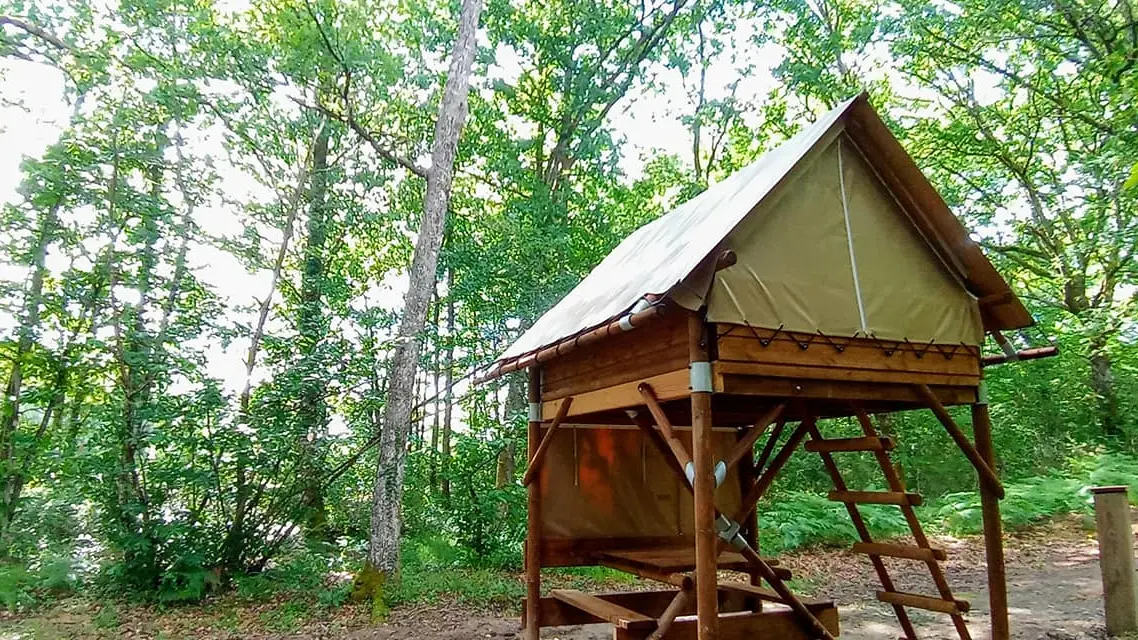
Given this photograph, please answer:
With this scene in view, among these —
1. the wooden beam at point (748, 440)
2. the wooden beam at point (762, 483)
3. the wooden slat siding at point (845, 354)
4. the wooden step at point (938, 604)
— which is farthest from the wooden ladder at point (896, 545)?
the wooden beam at point (748, 440)

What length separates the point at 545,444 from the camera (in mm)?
5773

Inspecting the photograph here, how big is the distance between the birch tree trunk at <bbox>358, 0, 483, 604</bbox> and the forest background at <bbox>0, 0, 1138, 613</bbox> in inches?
2.2

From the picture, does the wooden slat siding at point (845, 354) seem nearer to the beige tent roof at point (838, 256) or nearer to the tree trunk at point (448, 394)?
the beige tent roof at point (838, 256)

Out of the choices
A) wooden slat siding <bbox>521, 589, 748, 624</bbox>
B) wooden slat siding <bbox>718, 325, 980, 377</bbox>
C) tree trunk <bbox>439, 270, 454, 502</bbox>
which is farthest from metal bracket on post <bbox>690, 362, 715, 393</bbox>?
tree trunk <bbox>439, 270, 454, 502</bbox>

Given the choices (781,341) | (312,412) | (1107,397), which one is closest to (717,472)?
(781,341)

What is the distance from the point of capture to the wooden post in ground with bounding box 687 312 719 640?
3672 mm

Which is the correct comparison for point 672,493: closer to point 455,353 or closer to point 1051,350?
point 1051,350

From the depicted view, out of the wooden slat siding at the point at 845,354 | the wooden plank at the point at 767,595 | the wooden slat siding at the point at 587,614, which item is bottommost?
the wooden slat siding at the point at 587,614

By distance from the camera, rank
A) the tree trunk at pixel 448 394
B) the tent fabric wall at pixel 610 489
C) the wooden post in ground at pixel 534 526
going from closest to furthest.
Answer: the wooden post in ground at pixel 534 526
the tent fabric wall at pixel 610 489
the tree trunk at pixel 448 394

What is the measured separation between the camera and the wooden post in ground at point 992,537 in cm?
448

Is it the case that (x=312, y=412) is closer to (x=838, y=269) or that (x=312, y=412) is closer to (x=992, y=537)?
(x=838, y=269)

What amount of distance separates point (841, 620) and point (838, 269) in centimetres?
414

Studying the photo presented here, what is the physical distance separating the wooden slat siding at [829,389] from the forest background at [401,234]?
17.1ft

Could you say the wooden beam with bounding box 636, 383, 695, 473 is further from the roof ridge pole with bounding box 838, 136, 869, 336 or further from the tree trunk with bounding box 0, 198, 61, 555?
the tree trunk with bounding box 0, 198, 61, 555
